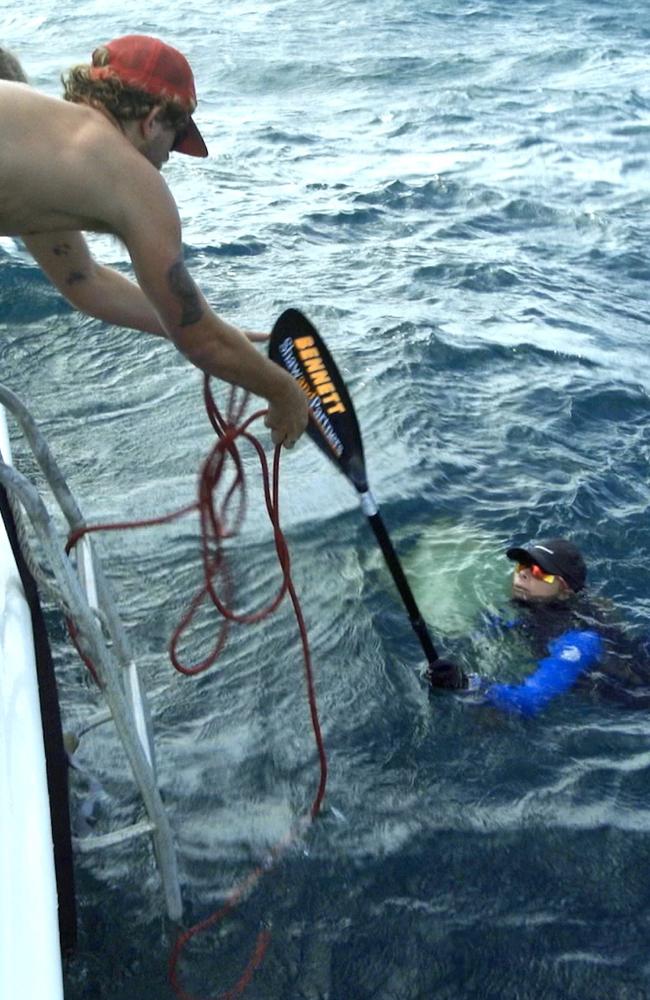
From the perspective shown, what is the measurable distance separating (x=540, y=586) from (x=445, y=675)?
741 mm

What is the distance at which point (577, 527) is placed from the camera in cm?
546

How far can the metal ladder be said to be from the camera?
2.46 m

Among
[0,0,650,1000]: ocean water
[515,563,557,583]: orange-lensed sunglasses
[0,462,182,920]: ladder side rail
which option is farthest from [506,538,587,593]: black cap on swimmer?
[0,462,182,920]: ladder side rail

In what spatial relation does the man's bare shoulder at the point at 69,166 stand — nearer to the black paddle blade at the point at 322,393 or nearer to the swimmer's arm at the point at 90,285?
the swimmer's arm at the point at 90,285

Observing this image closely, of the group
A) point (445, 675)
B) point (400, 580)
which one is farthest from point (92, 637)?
point (445, 675)

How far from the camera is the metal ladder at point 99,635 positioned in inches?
97.0

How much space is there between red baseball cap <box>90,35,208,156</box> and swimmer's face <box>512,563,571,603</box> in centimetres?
253

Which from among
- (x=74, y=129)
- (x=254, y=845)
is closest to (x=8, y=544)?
(x=74, y=129)

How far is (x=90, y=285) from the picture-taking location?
330 centimetres

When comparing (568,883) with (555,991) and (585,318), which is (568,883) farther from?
(585,318)

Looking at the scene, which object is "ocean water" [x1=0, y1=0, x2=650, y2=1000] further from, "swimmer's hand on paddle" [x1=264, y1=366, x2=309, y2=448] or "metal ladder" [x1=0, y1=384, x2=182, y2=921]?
"swimmer's hand on paddle" [x1=264, y1=366, x2=309, y2=448]

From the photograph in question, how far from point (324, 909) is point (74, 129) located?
7.15 ft

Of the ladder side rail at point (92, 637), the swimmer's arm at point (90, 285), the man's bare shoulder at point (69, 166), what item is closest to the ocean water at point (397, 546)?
the ladder side rail at point (92, 637)

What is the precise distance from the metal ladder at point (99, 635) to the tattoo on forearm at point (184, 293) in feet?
1.51
